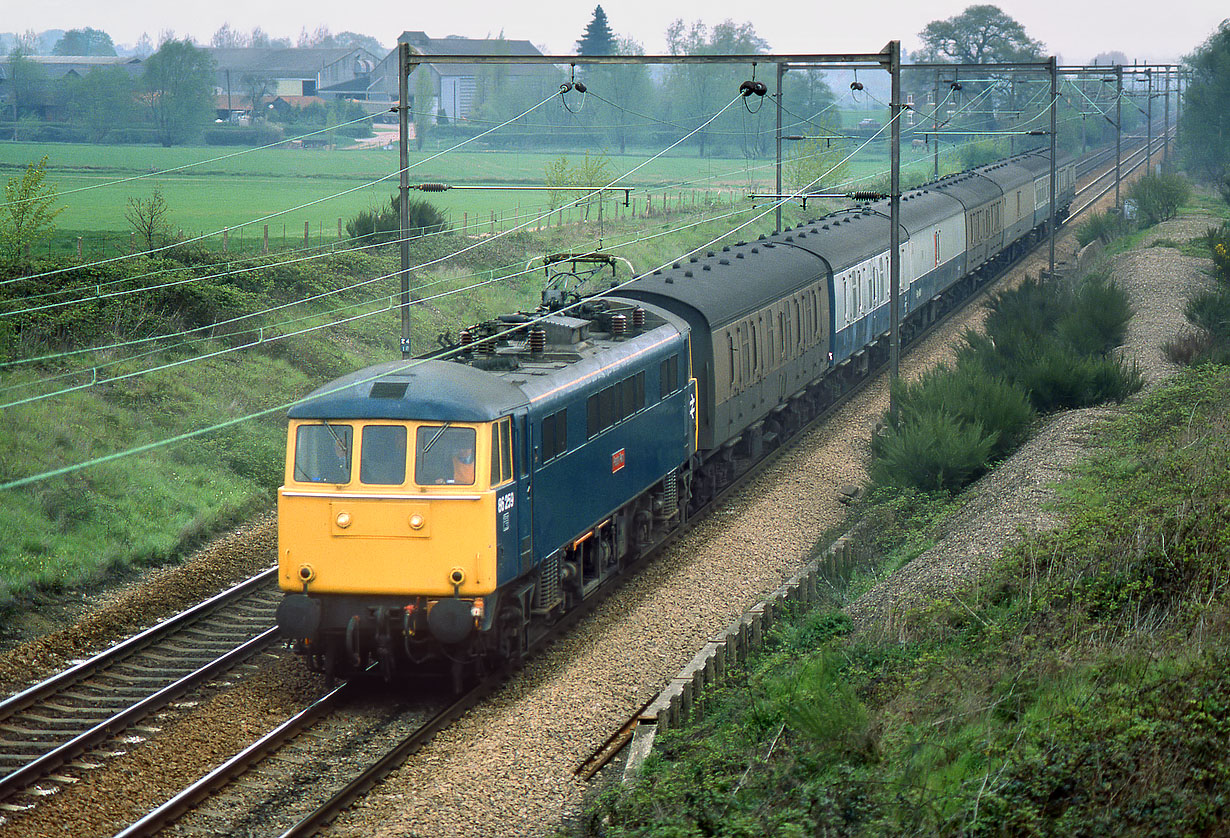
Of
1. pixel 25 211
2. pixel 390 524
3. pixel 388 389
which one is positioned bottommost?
pixel 390 524

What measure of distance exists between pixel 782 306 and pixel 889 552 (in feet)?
23.4

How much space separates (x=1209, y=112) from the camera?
79.6 m

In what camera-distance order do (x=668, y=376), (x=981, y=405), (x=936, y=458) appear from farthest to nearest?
(x=981, y=405) → (x=936, y=458) → (x=668, y=376)

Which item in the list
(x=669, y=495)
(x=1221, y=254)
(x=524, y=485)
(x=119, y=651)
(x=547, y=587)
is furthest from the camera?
(x=1221, y=254)

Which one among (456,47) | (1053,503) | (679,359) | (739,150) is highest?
(456,47)

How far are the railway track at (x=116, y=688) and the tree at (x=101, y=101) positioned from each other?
85.3 metres

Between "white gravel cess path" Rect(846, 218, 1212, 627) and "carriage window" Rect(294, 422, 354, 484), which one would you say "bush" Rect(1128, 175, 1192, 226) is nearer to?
"white gravel cess path" Rect(846, 218, 1212, 627)

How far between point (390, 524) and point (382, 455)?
0.65 m

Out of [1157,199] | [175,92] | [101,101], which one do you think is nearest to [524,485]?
[1157,199]

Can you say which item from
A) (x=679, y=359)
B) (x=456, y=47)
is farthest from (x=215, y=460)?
(x=456, y=47)

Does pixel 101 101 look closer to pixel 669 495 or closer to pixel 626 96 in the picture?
pixel 626 96

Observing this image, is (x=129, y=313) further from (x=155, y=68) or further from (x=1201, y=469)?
(x=155, y=68)

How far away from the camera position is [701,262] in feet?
78.3

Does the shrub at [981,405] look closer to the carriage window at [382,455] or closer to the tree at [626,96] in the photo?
the carriage window at [382,455]
